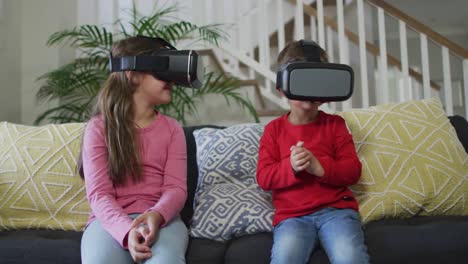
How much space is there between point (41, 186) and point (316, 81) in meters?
0.97

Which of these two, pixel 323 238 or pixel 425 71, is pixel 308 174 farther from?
pixel 425 71

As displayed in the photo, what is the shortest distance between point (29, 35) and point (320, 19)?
1.65 m

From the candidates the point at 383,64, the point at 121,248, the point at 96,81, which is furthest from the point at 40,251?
the point at 383,64

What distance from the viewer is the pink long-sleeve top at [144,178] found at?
1099mm

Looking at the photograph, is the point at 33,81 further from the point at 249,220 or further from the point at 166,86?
the point at 249,220

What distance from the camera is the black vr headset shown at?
2.84 ft

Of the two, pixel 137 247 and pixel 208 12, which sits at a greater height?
pixel 208 12

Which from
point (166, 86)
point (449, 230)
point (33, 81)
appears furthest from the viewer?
point (33, 81)

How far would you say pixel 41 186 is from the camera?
1399 millimetres

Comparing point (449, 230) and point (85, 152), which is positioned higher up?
point (85, 152)

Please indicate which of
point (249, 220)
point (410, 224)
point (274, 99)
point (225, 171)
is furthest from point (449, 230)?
point (274, 99)

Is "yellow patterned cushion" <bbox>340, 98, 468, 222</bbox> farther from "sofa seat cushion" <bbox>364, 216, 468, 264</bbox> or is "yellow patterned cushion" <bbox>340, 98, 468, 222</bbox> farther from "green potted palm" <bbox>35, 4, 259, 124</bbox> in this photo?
"green potted palm" <bbox>35, 4, 259, 124</bbox>

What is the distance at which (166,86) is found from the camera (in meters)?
1.24

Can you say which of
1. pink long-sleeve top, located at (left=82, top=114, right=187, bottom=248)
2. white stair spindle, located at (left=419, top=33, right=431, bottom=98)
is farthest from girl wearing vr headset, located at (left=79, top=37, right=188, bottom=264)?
white stair spindle, located at (left=419, top=33, right=431, bottom=98)
